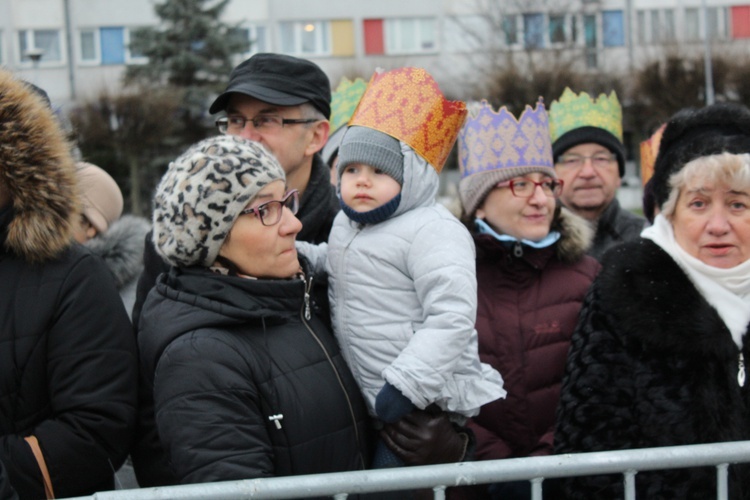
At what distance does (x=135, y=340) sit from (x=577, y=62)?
27.4m

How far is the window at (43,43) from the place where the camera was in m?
31.2

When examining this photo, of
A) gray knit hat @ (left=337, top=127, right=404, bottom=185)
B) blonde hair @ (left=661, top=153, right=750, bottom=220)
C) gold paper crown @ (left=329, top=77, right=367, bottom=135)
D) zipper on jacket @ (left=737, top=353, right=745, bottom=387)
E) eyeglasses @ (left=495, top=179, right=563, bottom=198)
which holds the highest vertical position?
gold paper crown @ (left=329, top=77, right=367, bottom=135)

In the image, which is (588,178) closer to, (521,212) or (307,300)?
(521,212)

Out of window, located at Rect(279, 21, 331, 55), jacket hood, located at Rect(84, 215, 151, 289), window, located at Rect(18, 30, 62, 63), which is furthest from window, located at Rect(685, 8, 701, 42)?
jacket hood, located at Rect(84, 215, 151, 289)

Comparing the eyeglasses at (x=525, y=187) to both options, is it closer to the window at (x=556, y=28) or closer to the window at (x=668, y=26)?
the window at (x=668, y=26)

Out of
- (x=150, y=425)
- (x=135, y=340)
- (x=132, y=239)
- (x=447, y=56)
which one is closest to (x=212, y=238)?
(x=135, y=340)

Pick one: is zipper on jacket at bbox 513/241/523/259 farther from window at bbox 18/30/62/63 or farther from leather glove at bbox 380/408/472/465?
window at bbox 18/30/62/63

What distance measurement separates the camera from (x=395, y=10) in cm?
3288

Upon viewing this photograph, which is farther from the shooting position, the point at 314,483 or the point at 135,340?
the point at 135,340

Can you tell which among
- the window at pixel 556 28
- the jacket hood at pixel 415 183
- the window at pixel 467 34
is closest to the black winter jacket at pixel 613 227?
the jacket hood at pixel 415 183

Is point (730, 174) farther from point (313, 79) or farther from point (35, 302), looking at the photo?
point (35, 302)

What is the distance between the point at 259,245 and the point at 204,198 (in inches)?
7.8

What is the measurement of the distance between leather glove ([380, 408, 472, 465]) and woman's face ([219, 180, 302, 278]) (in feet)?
1.81

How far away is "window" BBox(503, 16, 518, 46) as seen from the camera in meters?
29.5
